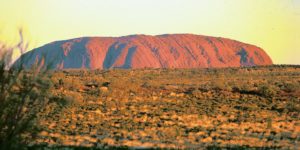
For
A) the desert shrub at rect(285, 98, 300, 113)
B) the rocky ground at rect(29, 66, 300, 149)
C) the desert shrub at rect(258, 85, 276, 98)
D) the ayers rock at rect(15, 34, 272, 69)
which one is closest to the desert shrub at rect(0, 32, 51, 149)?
the rocky ground at rect(29, 66, 300, 149)

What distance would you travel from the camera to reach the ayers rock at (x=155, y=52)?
115m

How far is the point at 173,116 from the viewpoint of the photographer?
2902 centimetres

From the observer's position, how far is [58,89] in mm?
44844

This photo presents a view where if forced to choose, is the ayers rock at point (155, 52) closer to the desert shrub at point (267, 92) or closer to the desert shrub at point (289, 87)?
the desert shrub at point (289, 87)

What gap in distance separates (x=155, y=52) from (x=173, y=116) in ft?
300

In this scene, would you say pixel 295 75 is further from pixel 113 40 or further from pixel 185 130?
pixel 113 40

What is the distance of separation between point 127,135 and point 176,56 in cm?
10089

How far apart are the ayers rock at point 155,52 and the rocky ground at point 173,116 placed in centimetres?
6189

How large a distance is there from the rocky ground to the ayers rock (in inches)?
2437

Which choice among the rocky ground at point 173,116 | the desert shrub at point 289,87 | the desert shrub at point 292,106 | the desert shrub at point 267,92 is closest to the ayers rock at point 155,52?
the rocky ground at point 173,116

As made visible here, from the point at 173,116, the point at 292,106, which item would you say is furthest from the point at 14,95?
the point at 292,106

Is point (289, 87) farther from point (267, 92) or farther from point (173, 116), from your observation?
point (173, 116)

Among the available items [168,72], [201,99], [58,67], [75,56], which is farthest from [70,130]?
[75,56]

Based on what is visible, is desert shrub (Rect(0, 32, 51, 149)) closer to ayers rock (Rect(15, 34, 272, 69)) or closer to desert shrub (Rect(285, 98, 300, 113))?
desert shrub (Rect(285, 98, 300, 113))
